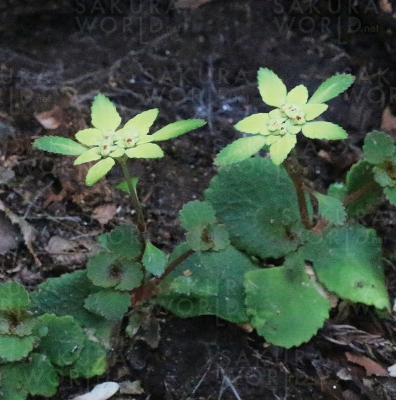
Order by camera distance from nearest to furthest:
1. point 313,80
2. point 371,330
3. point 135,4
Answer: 1. point 371,330
2. point 313,80
3. point 135,4

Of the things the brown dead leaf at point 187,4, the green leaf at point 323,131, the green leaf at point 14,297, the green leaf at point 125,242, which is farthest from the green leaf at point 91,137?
the brown dead leaf at point 187,4

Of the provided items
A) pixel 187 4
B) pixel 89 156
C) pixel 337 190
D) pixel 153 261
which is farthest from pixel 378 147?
pixel 187 4

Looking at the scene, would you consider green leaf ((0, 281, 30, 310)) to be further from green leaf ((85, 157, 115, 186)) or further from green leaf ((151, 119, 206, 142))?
green leaf ((151, 119, 206, 142))

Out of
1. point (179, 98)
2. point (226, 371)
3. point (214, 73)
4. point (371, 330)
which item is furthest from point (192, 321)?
point (214, 73)

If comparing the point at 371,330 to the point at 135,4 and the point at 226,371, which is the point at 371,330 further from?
the point at 135,4

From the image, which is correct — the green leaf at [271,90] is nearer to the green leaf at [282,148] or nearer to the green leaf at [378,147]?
the green leaf at [282,148]

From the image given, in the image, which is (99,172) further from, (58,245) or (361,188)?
(361,188)
